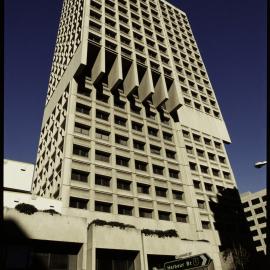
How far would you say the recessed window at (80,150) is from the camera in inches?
1287

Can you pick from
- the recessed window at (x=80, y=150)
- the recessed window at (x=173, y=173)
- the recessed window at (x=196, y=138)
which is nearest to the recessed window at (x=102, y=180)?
the recessed window at (x=80, y=150)

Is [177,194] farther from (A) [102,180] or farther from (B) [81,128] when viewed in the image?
(B) [81,128]

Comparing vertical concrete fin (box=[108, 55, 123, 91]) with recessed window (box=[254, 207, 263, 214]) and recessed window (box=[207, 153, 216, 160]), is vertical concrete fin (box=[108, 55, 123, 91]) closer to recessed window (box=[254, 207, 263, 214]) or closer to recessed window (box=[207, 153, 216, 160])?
recessed window (box=[207, 153, 216, 160])

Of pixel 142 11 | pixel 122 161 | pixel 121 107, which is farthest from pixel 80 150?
pixel 142 11

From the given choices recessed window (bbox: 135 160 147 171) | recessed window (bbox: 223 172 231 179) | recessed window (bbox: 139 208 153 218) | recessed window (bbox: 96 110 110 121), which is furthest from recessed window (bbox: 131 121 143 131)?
recessed window (bbox: 223 172 231 179)

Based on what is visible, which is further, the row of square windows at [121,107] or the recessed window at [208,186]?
the recessed window at [208,186]

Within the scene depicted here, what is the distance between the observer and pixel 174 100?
151 feet

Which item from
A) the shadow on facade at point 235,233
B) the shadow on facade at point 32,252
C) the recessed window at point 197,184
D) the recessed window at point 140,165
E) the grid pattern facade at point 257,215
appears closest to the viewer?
the shadow on facade at point 32,252

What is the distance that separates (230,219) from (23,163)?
99.2 feet

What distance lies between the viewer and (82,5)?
48688mm

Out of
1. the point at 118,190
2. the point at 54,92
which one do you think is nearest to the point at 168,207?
the point at 118,190

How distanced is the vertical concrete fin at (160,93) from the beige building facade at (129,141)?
0.67 feet

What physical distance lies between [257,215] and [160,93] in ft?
216

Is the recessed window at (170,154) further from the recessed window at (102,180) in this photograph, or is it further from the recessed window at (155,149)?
the recessed window at (102,180)
